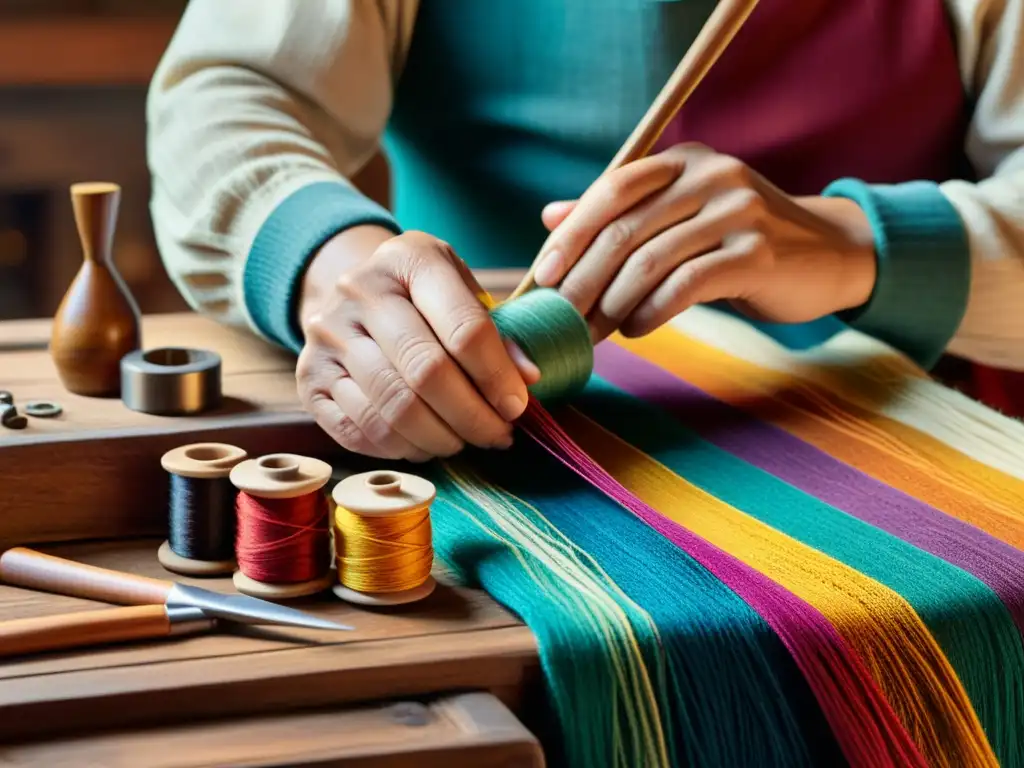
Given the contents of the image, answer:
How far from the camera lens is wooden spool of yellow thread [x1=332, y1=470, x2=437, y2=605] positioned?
88cm

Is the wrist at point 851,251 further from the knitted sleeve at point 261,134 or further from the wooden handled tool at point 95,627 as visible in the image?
the wooden handled tool at point 95,627

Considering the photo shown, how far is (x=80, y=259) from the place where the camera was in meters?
2.96

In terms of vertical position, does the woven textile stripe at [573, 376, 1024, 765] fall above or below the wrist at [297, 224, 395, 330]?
below

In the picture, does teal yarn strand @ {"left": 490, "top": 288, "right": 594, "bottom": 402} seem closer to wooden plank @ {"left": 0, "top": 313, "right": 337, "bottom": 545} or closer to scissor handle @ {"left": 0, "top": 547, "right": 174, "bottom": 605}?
wooden plank @ {"left": 0, "top": 313, "right": 337, "bottom": 545}

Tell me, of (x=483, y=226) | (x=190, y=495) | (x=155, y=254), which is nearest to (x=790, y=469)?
(x=190, y=495)

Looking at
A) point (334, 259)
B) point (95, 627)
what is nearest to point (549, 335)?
point (334, 259)

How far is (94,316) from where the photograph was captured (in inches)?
46.6

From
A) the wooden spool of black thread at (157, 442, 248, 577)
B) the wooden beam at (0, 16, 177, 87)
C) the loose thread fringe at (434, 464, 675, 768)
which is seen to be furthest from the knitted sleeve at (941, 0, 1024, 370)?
the wooden beam at (0, 16, 177, 87)

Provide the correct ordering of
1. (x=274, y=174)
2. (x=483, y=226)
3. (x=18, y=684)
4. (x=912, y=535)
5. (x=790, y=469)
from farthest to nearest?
(x=483, y=226), (x=274, y=174), (x=790, y=469), (x=912, y=535), (x=18, y=684)

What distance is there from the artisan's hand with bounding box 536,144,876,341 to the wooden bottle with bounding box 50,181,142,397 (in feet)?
1.28

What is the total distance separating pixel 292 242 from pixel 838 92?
700 mm

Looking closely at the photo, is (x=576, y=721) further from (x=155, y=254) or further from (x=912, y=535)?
(x=155, y=254)

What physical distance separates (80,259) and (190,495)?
2.18 meters

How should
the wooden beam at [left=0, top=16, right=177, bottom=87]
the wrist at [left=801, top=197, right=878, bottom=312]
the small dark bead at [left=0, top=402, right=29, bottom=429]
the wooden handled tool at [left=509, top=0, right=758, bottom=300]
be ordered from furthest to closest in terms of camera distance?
the wooden beam at [left=0, top=16, right=177, bottom=87]
the wrist at [left=801, top=197, right=878, bottom=312]
the wooden handled tool at [left=509, top=0, right=758, bottom=300]
the small dark bead at [left=0, top=402, right=29, bottom=429]
